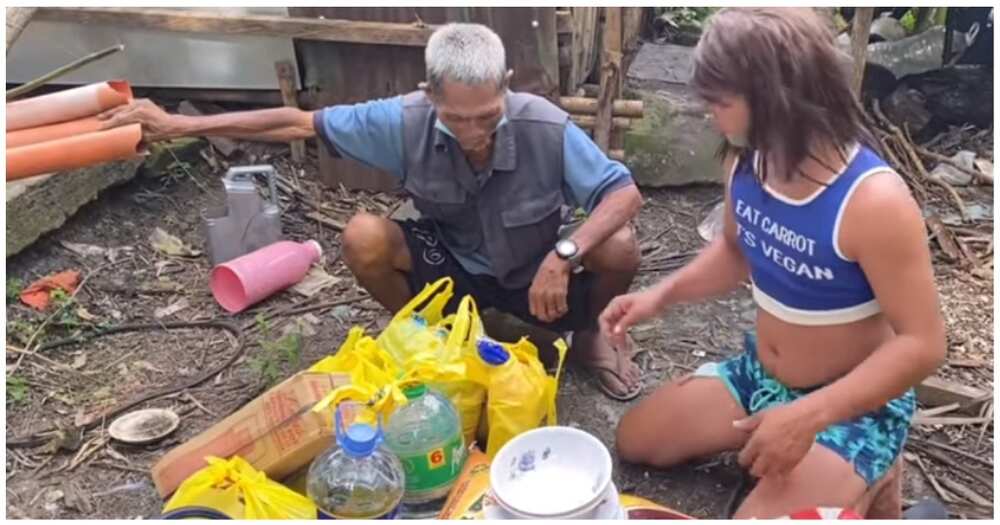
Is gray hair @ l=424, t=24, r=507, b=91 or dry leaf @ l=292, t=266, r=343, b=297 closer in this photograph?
gray hair @ l=424, t=24, r=507, b=91

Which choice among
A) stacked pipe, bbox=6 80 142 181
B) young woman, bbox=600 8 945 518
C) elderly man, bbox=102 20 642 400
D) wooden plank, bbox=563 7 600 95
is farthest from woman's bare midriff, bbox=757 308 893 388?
wooden plank, bbox=563 7 600 95

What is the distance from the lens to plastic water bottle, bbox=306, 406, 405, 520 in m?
2.41

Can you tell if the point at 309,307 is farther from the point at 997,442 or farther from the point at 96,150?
the point at 997,442

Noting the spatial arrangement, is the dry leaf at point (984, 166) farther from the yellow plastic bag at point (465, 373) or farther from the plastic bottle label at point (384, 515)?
the plastic bottle label at point (384, 515)

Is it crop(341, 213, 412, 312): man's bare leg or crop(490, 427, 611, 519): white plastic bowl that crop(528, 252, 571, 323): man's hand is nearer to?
crop(341, 213, 412, 312): man's bare leg

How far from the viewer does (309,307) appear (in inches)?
153

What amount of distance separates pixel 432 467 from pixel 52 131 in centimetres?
143

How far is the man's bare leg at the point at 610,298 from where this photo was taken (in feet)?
10.3

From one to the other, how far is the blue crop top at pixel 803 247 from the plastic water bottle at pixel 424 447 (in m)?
0.81

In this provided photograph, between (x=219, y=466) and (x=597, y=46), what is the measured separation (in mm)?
3280

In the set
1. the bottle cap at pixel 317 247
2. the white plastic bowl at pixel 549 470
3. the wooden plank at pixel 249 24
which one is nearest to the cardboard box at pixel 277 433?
the white plastic bowl at pixel 549 470

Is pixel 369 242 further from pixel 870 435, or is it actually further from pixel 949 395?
pixel 949 395

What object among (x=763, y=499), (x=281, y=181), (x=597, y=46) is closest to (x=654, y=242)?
(x=597, y=46)

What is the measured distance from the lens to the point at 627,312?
265cm
